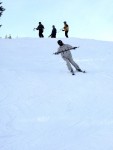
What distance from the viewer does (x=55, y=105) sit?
1097cm

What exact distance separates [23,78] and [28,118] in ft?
16.9

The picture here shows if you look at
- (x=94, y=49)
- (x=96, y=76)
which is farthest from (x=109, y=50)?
(x=96, y=76)

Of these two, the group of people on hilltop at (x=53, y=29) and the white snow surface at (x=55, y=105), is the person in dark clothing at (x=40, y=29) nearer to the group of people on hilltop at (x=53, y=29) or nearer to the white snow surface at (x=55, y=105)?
the group of people on hilltop at (x=53, y=29)

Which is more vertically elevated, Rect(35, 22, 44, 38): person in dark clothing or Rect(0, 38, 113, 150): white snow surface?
Rect(0, 38, 113, 150): white snow surface

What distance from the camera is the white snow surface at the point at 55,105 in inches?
325

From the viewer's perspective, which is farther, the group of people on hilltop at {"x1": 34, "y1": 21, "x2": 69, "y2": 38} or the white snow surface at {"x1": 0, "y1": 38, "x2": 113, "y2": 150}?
the group of people on hilltop at {"x1": 34, "y1": 21, "x2": 69, "y2": 38}

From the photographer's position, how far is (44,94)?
12352 millimetres

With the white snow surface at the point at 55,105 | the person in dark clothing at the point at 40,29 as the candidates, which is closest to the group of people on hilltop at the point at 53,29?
the person in dark clothing at the point at 40,29

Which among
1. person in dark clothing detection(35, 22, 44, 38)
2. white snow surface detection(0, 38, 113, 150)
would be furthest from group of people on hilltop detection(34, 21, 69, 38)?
white snow surface detection(0, 38, 113, 150)

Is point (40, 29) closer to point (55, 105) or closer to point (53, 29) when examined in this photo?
point (53, 29)

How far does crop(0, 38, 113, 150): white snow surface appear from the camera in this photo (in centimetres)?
826

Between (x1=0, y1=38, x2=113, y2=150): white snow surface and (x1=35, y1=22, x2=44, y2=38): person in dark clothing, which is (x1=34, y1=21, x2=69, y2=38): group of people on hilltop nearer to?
(x1=35, y1=22, x2=44, y2=38): person in dark clothing

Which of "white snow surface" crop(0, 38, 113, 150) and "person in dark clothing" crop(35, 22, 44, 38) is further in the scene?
"person in dark clothing" crop(35, 22, 44, 38)

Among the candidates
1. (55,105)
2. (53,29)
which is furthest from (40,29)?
(55,105)
